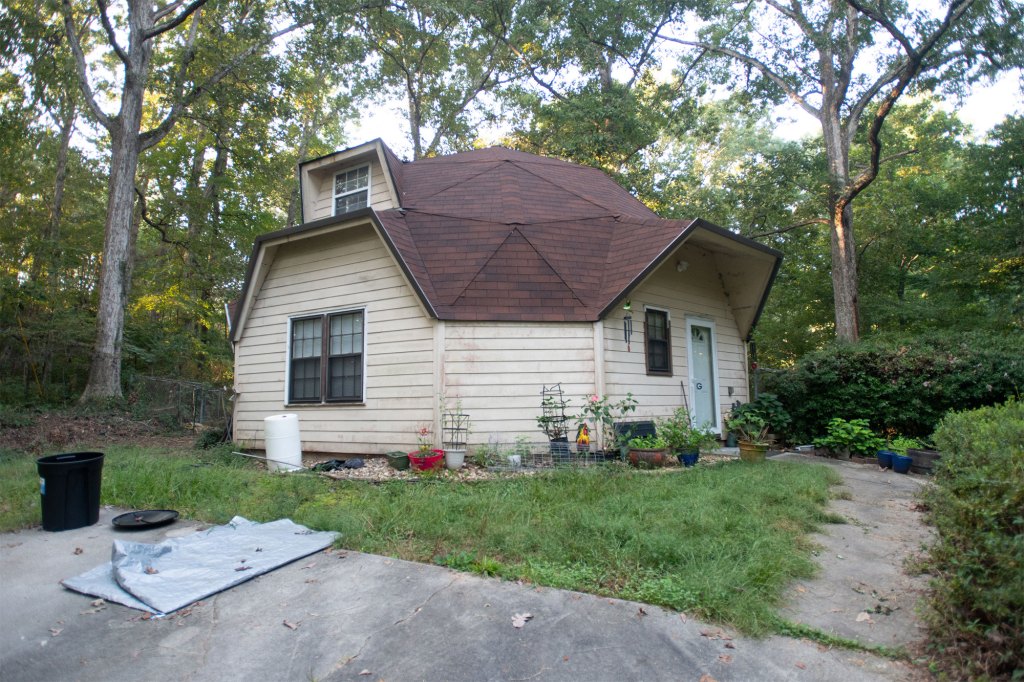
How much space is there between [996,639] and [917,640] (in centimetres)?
52

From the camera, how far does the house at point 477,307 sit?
27.5ft

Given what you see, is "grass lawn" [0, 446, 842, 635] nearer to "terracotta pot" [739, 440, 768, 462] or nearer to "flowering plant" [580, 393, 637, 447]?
"terracotta pot" [739, 440, 768, 462]

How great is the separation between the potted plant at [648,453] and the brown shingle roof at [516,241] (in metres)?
1.95

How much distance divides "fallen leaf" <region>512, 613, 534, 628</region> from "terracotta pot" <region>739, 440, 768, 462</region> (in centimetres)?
605

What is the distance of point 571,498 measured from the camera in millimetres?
5453

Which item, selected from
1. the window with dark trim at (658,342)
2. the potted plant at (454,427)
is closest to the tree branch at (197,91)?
the potted plant at (454,427)

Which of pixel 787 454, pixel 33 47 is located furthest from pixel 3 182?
pixel 787 454

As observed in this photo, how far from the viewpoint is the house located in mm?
8391

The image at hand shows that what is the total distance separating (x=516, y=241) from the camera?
369 inches

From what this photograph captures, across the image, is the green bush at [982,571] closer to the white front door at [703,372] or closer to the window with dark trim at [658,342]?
the window with dark trim at [658,342]

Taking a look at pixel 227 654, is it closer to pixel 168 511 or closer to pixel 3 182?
pixel 168 511

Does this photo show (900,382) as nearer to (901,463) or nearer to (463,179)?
(901,463)

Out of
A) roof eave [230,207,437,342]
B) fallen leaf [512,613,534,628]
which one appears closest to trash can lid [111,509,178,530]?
fallen leaf [512,613,534,628]

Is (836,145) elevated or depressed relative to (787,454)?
elevated
